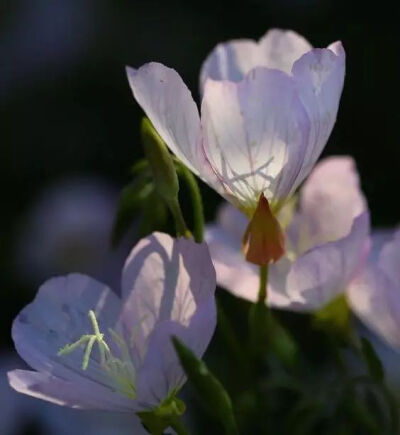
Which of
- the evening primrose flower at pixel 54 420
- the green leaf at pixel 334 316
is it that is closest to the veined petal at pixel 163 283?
the green leaf at pixel 334 316

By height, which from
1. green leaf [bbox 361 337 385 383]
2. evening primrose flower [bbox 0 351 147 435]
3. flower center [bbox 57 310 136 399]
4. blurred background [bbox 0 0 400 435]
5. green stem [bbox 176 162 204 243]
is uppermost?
green stem [bbox 176 162 204 243]

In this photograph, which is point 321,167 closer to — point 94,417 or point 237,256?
point 237,256

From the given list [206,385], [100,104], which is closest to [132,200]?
[206,385]

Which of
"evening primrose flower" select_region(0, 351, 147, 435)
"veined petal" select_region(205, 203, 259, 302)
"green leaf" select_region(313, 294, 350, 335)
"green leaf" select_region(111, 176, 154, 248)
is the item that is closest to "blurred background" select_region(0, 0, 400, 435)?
"evening primrose flower" select_region(0, 351, 147, 435)

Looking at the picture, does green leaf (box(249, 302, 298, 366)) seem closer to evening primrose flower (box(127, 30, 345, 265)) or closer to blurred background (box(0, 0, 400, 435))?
evening primrose flower (box(127, 30, 345, 265))

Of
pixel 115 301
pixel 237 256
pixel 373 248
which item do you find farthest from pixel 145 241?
pixel 373 248
